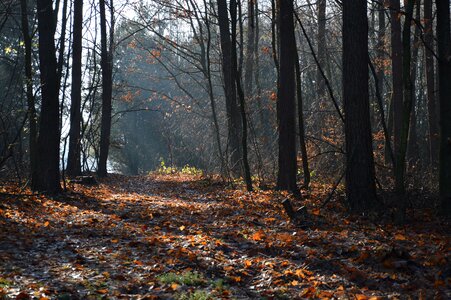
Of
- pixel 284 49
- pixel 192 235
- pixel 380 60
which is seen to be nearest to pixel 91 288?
pixel 192 235

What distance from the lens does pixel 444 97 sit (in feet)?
32.2

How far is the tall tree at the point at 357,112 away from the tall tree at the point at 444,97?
1.23 m

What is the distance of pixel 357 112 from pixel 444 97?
5.10ft

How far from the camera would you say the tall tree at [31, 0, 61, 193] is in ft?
45.6

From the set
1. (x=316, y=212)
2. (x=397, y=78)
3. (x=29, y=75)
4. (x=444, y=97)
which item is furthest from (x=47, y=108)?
(x=397, y=78)

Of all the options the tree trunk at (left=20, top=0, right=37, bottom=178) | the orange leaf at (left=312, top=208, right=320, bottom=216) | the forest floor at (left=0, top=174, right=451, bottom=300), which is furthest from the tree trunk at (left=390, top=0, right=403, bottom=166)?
the tree trunk at (left=20, top=0, right=37, bottom=178)

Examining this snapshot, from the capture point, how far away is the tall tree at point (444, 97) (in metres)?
9.73

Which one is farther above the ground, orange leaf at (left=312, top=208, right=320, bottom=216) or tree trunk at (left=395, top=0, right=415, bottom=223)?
tree trunk at (left=395, top=0, right=415, bottom=223)

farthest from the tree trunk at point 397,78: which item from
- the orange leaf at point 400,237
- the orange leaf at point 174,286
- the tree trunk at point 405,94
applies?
the orange leaf at point 174,286

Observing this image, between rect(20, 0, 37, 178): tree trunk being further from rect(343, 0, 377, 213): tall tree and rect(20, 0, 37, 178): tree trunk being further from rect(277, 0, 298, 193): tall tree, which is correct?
rect(343, 0, 377, 213): tall tree

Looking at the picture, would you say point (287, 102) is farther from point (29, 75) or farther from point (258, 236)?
point (29, 75)

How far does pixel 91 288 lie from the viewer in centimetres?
586

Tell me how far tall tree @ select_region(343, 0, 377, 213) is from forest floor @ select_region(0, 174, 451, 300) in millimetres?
615

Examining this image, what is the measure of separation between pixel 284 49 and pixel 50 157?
6.57m
